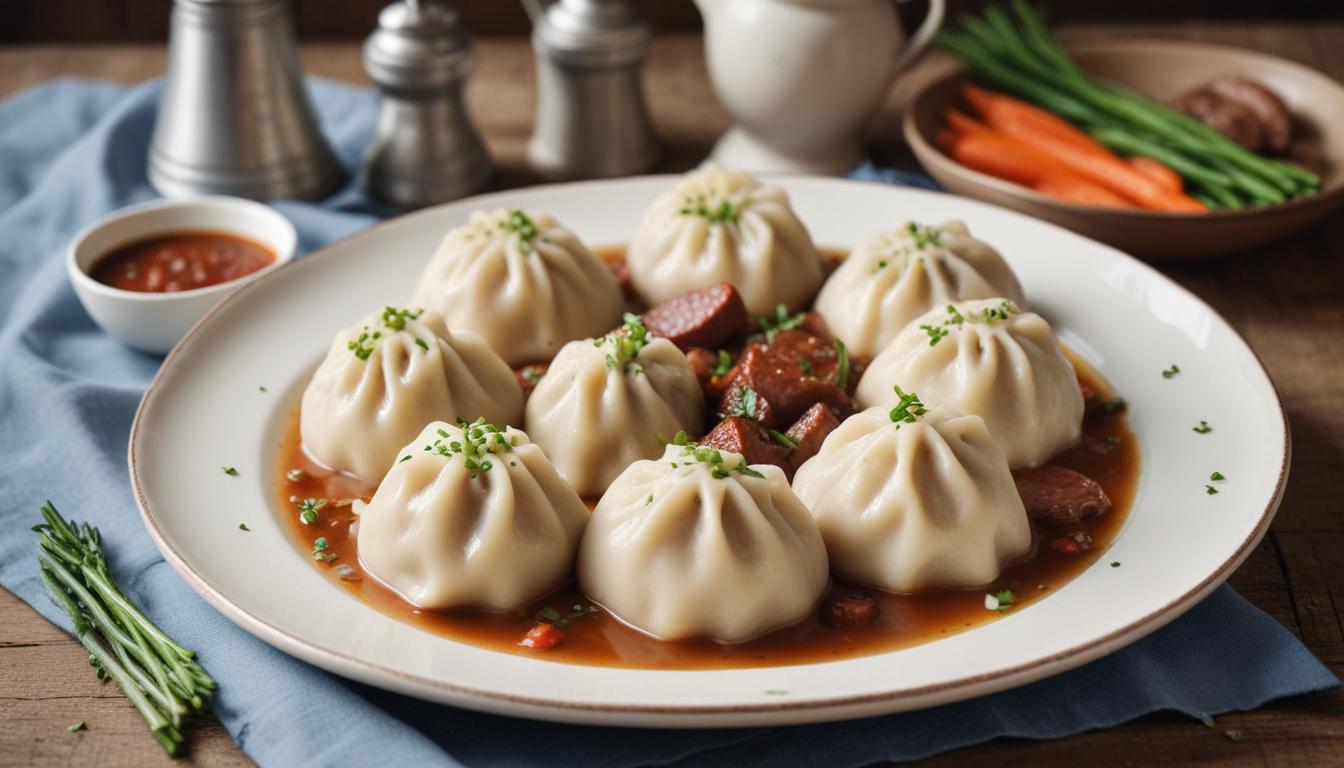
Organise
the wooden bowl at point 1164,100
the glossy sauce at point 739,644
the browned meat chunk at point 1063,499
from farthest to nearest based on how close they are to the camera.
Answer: the wooden bowl at point 1164,100 → the browned meat chunk at point 1063,499 → the glossy sauce at point 739,644

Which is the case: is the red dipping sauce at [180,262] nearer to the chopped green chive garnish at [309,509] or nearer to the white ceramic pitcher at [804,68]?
the chopped green chive garnish at [309,509]

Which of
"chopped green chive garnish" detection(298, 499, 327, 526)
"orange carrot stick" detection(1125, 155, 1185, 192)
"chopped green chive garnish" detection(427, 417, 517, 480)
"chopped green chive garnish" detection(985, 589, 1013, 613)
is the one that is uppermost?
"chopped green chive garnish" detection(427, 417, 517, 480)

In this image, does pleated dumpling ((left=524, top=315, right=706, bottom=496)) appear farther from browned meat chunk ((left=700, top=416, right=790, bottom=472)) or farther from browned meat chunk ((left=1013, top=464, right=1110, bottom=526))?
browned meat chunk ((left=1013, top=464, right=1110, bottom=526))

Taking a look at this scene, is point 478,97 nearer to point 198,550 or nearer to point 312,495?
point 312,495

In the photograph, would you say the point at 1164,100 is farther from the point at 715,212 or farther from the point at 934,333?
the point at 934,333

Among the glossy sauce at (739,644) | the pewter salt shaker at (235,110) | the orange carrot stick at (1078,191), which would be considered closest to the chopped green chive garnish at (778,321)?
the glossy sauce at (739,644)

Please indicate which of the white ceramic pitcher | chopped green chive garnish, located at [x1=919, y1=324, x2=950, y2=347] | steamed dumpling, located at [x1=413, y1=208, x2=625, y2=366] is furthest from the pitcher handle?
chopped green chive garnish, located at [x1=919, y1=324, x2=950, y2=347]
